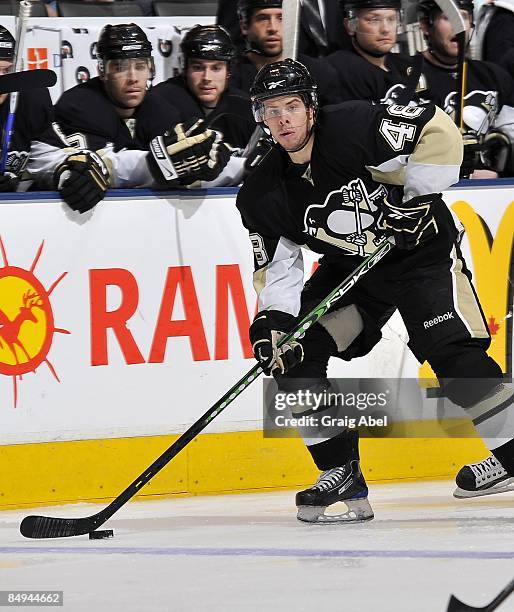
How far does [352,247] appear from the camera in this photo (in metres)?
4.03

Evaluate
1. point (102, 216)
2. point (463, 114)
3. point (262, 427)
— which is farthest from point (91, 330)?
point (463, 114)

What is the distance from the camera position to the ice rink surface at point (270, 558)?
9.60 ft

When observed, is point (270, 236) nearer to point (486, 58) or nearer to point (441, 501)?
point (441, 501)

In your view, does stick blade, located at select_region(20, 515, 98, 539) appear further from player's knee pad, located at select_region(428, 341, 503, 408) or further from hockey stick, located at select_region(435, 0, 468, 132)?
hockey stick, located at select_region(435, 0, 468, 132)

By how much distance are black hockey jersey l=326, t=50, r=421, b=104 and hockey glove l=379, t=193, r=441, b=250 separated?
144 centimetres

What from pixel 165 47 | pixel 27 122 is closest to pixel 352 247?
pixel 27 122

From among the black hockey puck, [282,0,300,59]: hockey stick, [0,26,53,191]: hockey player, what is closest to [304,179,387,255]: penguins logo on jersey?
[282,0,300,59]: hockey stick

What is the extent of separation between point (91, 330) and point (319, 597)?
71.7 inches

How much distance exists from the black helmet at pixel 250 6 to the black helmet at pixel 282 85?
146 cm

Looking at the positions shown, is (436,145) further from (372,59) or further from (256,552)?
(372,59)

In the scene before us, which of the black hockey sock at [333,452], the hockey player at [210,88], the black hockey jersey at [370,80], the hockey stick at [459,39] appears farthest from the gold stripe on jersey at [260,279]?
the hockey stick at [459,39]

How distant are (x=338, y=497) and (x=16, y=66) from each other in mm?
1791

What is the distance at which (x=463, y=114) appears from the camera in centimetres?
533

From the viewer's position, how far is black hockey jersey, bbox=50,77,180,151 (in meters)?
4.85
